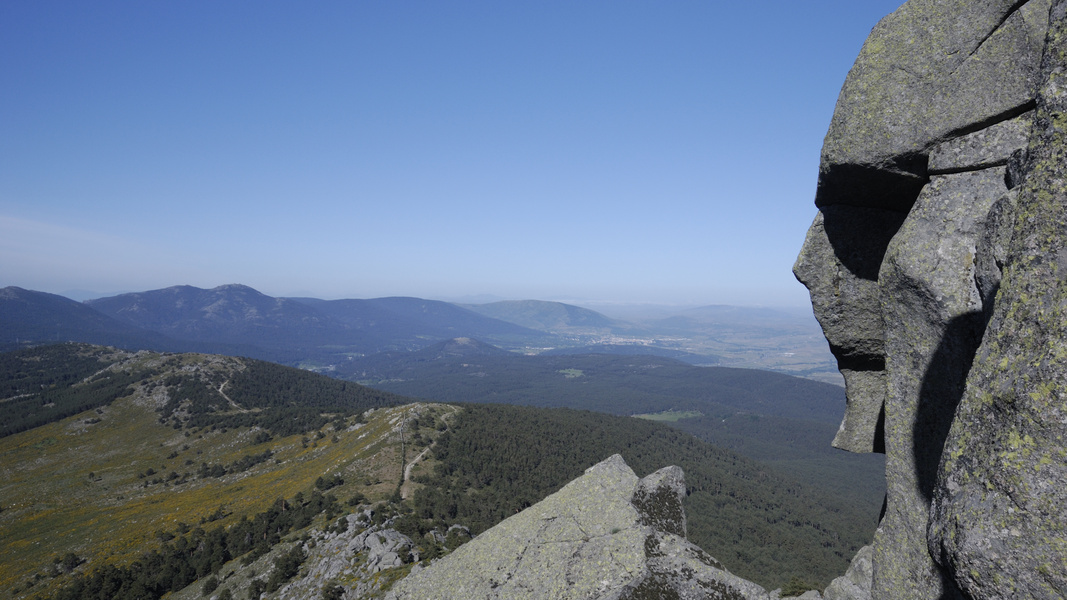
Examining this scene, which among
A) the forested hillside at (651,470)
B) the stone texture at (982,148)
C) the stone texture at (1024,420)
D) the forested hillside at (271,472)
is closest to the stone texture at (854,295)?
the stone texture at (982,148)

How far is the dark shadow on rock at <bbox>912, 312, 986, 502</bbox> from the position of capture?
760 centimetres

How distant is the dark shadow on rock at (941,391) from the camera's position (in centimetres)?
760

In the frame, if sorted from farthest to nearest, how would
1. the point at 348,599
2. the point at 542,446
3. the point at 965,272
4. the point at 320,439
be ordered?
the point at 542,446 → the point at 320,439 → the point at 348,599 → the point at 965,272

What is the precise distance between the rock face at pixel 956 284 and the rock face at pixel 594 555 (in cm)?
548

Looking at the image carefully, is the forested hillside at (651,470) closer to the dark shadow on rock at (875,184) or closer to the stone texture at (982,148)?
the dark shadow on rock at (875,184)

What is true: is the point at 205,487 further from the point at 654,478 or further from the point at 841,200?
the point at 841,200

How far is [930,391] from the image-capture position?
27.0 feet

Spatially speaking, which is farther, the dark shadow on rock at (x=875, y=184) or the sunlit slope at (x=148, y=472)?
the sunlit slope at (x=148, y=472)

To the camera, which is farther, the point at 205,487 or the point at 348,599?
the point at 205,487

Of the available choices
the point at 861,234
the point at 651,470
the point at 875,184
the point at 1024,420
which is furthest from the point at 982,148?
the point at 651,470

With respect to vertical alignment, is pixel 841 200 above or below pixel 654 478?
above

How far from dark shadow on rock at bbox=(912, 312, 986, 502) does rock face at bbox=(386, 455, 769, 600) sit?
6481mm

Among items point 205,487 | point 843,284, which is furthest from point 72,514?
point 843,284

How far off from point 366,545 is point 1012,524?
121ft
